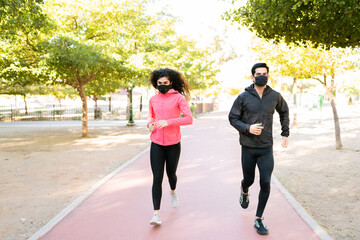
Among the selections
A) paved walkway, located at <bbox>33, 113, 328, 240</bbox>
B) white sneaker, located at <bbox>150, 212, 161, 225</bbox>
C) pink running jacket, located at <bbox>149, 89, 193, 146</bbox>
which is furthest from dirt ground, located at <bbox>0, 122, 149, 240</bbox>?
pink running jacket, located at <bbox>149, 89, 193, 146</bbox>

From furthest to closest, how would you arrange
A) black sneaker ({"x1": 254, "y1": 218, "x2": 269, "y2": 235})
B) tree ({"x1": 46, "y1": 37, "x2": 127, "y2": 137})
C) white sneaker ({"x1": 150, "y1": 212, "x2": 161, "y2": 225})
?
tree ({"x1": 46, "y1": 37, "x2": 127, "y2": 137}), white sneaker ({"x1": 150, "y1": 212, "x2": 161, "y2": 225}), black sneaker ({"x1": 254, "y1": 218, "x2": 269, "y2": 235})

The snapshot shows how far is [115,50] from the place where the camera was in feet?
47.5

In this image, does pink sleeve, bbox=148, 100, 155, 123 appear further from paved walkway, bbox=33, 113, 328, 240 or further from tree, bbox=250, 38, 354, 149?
tree, bbox=250, 38, 354, 149

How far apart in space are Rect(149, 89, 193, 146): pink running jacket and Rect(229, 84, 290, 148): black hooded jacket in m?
0.61

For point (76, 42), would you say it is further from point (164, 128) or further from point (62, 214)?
point (164, 128)

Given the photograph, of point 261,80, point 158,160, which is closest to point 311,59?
point 261,80

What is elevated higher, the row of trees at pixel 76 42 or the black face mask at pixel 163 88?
the row of trees at pixel 76 42

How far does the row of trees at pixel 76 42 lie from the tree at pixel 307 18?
491 cm

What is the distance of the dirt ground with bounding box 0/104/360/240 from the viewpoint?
181 inches

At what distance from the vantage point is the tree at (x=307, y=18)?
5902 millimetres

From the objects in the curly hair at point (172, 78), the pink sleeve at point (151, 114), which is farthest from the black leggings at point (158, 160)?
the curly hair at point (172, 78)

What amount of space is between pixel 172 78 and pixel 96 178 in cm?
365

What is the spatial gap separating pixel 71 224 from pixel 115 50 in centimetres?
1117

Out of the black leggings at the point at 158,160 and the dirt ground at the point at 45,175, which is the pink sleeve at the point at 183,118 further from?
the dirt ground at the point at 45,175
